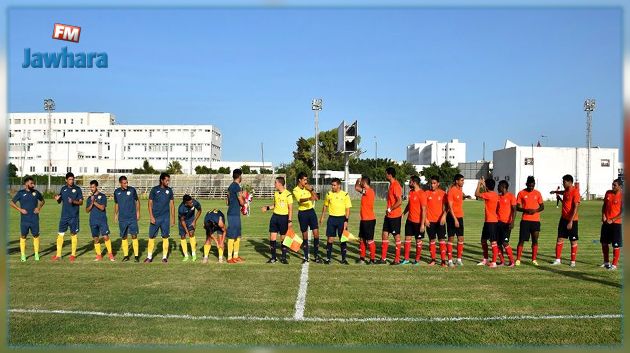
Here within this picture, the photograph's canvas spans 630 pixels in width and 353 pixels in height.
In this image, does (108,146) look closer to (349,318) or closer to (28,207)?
(28,207)

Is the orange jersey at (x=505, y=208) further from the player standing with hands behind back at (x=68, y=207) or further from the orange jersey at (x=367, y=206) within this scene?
the player standing with hands behind back at (x=68, y=207)

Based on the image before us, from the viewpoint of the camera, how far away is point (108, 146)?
259 ft

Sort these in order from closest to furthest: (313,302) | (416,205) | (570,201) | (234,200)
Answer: (313,302) < (570,201) < (416,205) < (234,200)

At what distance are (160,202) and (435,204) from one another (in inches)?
259

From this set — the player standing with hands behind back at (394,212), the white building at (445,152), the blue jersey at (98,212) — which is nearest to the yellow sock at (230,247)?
the blue jersey at (98,212)

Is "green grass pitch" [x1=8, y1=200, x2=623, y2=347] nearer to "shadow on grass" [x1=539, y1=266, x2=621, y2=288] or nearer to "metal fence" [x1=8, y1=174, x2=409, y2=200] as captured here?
"shadow on grass" [x1=539, y1=266, x2=621, y2=288]

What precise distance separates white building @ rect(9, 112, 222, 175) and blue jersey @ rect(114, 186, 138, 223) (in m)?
58.7

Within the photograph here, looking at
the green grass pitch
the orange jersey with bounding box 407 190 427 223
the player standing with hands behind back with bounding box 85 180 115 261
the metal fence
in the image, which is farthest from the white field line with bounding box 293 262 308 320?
the metal fence

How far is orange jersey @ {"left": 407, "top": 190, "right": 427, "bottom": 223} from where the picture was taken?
11758 mm

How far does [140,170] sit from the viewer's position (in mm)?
75688

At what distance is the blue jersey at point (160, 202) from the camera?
1230 cm

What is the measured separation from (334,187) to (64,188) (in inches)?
263

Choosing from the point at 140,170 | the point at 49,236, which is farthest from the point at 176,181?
the point at 49,236

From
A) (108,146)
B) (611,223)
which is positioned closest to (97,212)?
(611,223)
